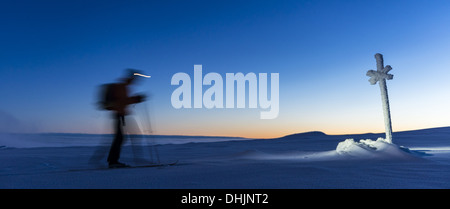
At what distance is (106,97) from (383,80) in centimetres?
951

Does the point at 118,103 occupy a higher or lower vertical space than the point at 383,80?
lower

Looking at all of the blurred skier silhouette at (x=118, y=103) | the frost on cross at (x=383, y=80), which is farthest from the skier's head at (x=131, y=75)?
the frost on cross at (x=383, y=80)

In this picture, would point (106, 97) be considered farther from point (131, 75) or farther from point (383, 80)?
point (383, 80)

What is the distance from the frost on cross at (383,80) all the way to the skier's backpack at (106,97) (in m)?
9.27

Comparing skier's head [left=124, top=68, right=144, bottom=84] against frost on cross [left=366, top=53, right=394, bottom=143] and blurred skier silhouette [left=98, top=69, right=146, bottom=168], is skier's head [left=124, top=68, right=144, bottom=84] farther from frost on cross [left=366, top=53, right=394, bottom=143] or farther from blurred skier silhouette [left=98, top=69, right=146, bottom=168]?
frost on cross [left=366, top=53, right=394, bottom=143]

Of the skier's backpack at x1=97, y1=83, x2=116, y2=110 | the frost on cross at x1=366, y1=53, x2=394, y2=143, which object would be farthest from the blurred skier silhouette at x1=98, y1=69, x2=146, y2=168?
the frost on cross at x1=366, y1=53, x2=394, y2=143

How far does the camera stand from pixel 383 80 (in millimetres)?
10898

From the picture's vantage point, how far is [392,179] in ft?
13.0

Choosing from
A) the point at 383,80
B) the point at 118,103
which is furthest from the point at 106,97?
the point at 383,80

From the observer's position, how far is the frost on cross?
35.2 feet

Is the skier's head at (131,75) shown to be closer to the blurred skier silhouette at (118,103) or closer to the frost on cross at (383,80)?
the blurred skier silhouette at (118,103)

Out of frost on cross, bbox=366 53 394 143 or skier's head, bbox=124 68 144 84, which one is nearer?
skier's head, bbox=124 68 144 84
